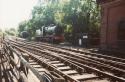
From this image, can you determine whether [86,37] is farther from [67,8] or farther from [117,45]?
[67,8]

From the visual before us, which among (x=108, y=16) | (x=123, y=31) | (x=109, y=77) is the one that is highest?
(x=108, y=16)

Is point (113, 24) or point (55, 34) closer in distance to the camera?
point (113, 24)

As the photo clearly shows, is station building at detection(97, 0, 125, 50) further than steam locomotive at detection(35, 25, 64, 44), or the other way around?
steam locomotive at detection(35, 25, 64, 44)

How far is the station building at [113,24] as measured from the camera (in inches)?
819

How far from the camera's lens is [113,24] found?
2211 centimetres

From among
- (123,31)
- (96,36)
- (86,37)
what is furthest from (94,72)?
(96,36)

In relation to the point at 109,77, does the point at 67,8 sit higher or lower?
higher

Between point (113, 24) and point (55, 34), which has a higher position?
point (113, 24)

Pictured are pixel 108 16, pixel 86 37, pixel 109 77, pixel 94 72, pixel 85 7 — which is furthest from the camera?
pixel 85 7

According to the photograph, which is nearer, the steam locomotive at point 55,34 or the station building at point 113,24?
the station building at point 113,24

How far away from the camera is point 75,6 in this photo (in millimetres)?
35281

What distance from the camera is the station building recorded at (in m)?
20.8

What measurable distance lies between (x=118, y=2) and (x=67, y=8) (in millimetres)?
15392

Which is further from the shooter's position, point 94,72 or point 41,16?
point 41,16
